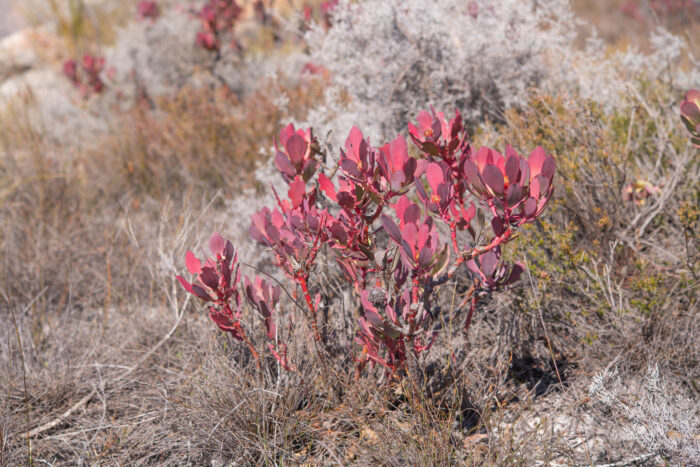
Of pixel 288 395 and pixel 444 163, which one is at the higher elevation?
pixel 444 163

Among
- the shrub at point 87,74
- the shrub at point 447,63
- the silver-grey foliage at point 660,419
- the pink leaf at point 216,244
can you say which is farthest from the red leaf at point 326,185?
the shrub at point 87,74

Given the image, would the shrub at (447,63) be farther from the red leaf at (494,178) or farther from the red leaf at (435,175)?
the red leaf at (494,178)

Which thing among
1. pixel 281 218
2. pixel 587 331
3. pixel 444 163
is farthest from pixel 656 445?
pixel 281 218

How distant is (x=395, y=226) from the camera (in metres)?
1.34

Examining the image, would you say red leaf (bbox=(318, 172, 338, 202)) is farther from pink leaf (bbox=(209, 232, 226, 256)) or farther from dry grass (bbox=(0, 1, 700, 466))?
dry grass (bbox=(0, 1, 700, 466))

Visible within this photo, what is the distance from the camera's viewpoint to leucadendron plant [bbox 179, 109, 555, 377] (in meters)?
1.38

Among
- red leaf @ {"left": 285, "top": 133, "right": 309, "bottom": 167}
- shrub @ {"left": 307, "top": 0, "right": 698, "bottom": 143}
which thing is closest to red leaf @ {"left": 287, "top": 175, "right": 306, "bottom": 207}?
red leaf @ {"left": 285, "top": 133, "right": 309, "bottom": 167}

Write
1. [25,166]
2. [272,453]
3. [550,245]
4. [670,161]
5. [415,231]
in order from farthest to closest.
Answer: [25,166], [670,161], [550,245], [272,453], [415,231]

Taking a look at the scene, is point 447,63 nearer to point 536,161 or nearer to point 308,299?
point 536,161

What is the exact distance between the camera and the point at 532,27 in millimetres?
3088

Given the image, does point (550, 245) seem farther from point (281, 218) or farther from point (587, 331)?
point (281, 218)

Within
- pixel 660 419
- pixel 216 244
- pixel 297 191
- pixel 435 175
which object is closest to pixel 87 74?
pixel 216 244

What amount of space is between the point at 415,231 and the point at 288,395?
0.79 metres

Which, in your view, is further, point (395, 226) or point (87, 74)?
point (87, 74)
